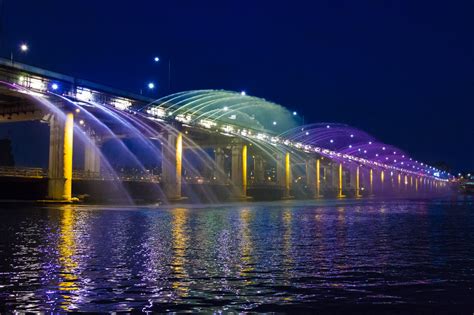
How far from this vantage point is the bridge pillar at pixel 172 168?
8181cm

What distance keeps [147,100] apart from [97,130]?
1633 centimetres

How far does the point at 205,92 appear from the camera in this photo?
322 ft

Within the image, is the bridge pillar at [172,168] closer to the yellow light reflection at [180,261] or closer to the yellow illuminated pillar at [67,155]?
the yellow illuminated pillar at [67,155]

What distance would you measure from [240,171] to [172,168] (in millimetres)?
30615

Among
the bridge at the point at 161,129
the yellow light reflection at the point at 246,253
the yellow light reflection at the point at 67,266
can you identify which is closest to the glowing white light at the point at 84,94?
the bridge at the point at 161,129

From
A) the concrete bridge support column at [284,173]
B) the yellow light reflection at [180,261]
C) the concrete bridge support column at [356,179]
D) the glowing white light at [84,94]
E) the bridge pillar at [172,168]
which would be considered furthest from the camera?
the concrete bridge support column at [356,179]

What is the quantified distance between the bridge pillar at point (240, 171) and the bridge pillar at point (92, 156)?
93.7ft

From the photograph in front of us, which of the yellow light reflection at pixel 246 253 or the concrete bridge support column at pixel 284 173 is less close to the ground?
the concrete bridge support column at pixel 284 173

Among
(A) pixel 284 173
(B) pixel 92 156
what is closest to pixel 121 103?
(B) pixel 92 156

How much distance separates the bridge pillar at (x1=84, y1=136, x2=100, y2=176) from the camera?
9179 centimetres

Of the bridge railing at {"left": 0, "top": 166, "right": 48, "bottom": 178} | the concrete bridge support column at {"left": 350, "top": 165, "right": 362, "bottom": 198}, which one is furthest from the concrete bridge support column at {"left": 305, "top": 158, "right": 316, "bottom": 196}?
the bridge railing at {"left": 0, "top": 166, "right": 48, "bottom": 178}

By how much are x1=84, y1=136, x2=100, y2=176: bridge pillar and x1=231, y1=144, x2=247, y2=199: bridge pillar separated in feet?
93.7

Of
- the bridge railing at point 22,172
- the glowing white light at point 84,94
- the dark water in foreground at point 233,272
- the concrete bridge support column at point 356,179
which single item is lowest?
the dark water in foreground at point 233,272

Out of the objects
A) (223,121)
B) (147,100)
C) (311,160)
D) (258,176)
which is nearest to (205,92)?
(223,121)
